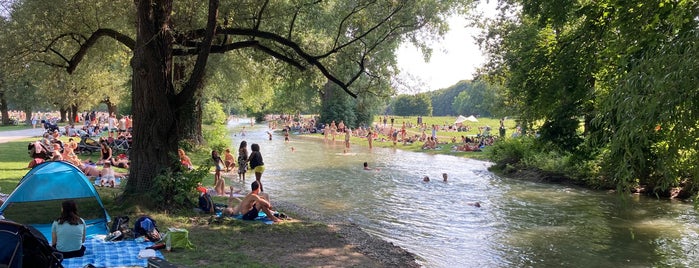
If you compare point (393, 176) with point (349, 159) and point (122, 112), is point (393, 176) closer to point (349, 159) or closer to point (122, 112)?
point (349, 159)

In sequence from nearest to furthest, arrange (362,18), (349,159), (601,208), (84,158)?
(362,18)
(601,208)
(84,158)
(349,159)

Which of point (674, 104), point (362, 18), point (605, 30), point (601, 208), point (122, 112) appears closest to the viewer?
point (674, 104)

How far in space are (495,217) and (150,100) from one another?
949 centimetres

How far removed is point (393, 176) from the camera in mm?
21359

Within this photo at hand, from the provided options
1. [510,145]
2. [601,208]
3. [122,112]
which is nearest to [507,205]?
[601,208]

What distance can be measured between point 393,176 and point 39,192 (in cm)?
1453

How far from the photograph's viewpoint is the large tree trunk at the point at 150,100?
9797 millimetres

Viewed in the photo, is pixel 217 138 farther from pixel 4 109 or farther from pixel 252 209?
pixel 4 109

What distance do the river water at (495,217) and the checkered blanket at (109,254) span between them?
5.05m

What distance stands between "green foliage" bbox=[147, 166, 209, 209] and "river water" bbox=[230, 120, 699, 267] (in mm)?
3866

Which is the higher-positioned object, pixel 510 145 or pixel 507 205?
pixel 510 145

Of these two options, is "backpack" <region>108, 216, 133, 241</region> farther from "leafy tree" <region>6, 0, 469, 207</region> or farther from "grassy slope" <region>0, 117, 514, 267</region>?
"leafy tree" <region>6, 0, 469, 207</region>

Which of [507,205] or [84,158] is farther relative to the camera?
[84,158]

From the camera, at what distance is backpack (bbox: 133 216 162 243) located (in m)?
8.03
